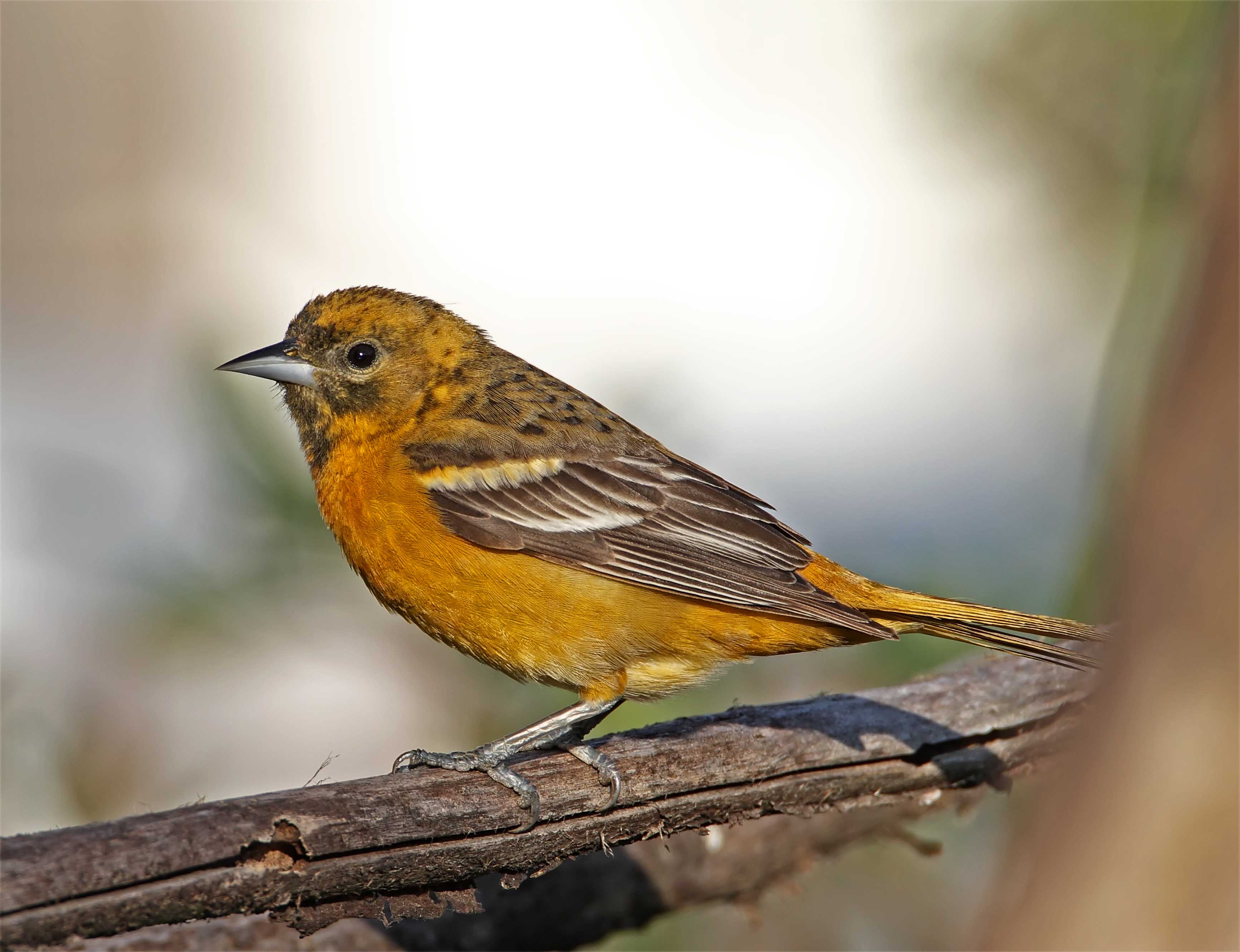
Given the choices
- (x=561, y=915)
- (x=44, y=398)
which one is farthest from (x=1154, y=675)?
(x=44, y=398)

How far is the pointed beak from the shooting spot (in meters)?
4.59

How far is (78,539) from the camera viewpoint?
248 inches

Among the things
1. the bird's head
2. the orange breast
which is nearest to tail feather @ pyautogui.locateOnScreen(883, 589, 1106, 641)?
the orange breast

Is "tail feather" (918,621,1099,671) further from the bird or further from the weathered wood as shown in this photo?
the weathered wood

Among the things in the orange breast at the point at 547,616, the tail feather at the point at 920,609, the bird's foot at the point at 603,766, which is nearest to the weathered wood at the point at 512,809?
the bird's foot at the point at 603,766

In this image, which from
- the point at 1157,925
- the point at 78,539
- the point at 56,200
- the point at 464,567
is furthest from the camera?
the point at 56,200

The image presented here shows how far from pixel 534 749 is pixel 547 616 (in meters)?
0.55

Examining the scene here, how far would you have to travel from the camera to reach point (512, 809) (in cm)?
343

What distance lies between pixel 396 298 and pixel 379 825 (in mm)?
2401

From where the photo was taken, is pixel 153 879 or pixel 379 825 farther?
pixel 379 825

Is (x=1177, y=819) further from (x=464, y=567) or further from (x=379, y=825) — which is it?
(x=464, y=567)

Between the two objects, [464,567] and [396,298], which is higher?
[396,298]

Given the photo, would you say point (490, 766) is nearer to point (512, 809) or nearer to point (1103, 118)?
point (512, 809)

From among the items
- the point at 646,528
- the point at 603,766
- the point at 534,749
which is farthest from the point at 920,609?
the point at 534,749
